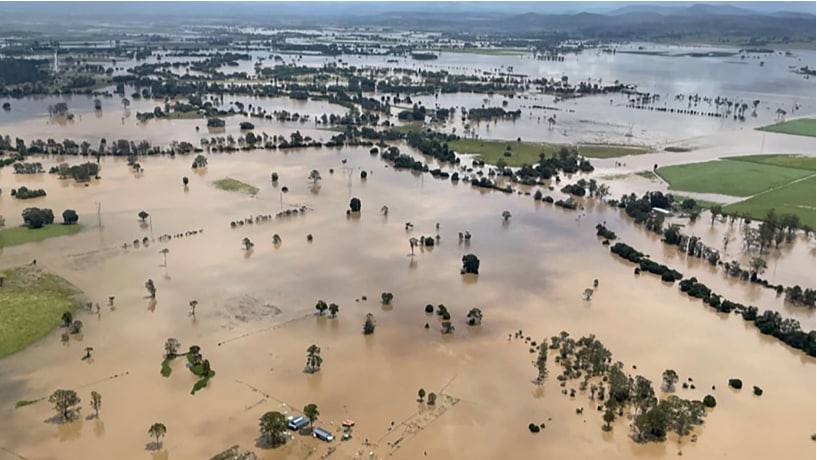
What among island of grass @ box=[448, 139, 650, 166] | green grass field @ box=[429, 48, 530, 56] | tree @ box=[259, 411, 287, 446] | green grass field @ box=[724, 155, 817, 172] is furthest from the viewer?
green grass field @ box=[429, 48, 530, 56]

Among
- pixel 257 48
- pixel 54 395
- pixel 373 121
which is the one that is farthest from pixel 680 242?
pixel 257 48

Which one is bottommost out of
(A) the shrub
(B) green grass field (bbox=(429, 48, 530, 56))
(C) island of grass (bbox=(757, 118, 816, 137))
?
(A) the shrub

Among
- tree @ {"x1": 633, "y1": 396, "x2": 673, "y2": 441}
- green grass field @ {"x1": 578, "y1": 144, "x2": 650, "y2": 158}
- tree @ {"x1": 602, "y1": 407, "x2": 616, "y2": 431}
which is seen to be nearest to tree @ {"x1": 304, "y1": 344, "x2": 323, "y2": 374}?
tree @ {"x1": 602, "y1": 407, "x2": 616, "y2": 431}

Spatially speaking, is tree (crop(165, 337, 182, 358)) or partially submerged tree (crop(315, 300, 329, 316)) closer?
tree (crop(165, 337, 182, 358))

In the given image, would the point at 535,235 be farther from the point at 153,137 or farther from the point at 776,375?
the point at 153,137

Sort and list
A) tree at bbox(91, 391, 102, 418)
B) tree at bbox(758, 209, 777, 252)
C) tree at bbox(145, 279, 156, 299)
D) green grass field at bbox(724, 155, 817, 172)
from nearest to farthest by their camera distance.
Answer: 1. tree at bbox(91, 391, 102, 418)
2. tree at bbox(145, 279, 156, 299)
3. tree at bbox(758, 209, 777, 252)
4. green grass field at bbox(724, 155, 817, 172)

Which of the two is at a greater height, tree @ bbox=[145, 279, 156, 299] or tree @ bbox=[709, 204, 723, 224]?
tree @ bbox=[709, 204, 723, 224]

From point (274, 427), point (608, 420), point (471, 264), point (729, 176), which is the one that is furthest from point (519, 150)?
point (274, 427)

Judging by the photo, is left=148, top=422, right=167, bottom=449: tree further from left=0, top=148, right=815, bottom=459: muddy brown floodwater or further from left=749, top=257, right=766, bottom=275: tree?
left=749, top=257, right=766, bottom=275: tree

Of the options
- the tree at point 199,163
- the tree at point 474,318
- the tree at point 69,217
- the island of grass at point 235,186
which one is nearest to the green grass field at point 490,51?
the tree at point 199,163
